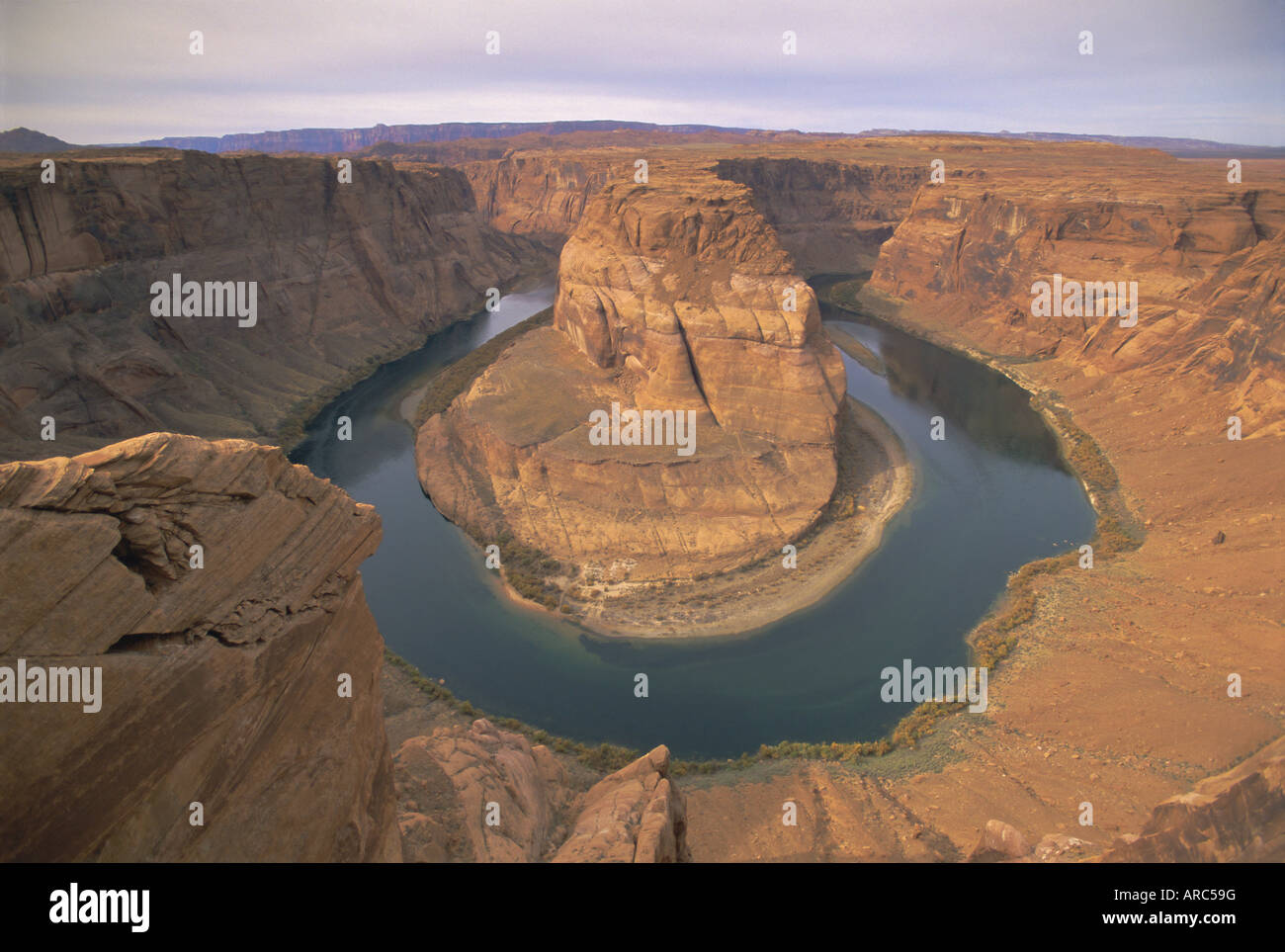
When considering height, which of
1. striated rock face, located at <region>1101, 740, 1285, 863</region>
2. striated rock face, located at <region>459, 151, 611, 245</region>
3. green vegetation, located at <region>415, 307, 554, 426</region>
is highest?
striated rock face, located at <region>459, 151, 611, 245</region>

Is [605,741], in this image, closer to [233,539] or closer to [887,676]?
[887,676]

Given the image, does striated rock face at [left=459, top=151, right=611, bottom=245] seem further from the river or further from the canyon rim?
the river

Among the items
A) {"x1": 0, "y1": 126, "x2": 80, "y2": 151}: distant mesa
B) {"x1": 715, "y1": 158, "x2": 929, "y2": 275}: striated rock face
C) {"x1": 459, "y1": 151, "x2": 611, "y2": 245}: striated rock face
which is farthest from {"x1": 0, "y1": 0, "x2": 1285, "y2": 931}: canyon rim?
{"x1": 0, "y1": 126, "x2": 80, "y2": 151}: distant mesa

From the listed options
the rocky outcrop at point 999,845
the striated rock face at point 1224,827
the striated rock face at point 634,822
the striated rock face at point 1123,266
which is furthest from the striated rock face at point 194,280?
the striated rock face at point 1123,266

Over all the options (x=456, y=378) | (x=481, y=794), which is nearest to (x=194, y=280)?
(x=456, y=378)

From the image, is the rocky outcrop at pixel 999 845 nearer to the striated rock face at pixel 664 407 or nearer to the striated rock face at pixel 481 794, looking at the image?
the striated rock face at pixel 481 794

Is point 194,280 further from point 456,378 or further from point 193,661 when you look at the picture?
point 193,661
